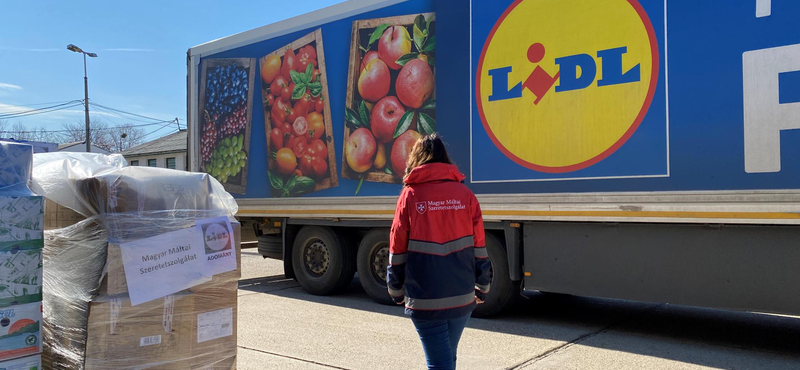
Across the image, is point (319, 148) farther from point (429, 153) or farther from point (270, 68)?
point (429, 153)

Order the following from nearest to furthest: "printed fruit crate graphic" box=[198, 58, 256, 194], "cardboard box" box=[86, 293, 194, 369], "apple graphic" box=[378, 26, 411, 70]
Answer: "cardboard box" box=[86, 293, 194, 369]
"apple graphic" box=[378, 26, 411, 70]
"printed fruit crate graphic" box=[198, 58, 256, 194]

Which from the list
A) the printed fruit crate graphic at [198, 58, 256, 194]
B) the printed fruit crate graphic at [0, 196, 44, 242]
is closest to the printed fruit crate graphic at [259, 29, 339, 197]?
the printed fruit crate graphic at [198, 58, 256, 194]

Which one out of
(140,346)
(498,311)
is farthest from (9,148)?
(498,311)

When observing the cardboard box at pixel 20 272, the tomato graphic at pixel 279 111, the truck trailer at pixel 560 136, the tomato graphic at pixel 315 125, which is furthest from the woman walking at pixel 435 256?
the tomato graphic at pixel 279 111

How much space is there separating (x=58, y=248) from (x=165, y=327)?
2.42 feet

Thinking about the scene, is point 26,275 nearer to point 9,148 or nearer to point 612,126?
point 9,148

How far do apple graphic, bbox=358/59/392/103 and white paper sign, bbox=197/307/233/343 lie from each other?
4126 mm

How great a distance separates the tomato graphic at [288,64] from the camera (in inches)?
319

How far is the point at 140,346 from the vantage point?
10.1 ft

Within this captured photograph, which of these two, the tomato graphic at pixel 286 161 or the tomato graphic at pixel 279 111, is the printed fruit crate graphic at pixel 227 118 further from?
the tomato graphic at pixel 286 161

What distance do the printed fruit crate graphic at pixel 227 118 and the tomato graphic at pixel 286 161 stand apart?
2.45 feet

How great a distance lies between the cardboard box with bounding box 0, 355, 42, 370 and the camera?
2698 mm

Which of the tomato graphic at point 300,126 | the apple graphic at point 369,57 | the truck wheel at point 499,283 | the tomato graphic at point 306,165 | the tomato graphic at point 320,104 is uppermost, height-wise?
the apple graphic at point 369,57

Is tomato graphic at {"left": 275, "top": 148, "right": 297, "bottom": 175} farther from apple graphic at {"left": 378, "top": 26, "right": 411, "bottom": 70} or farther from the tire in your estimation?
apple graphic at {"left": 378, "top": 26, "right": 411, "bottom": 70}
